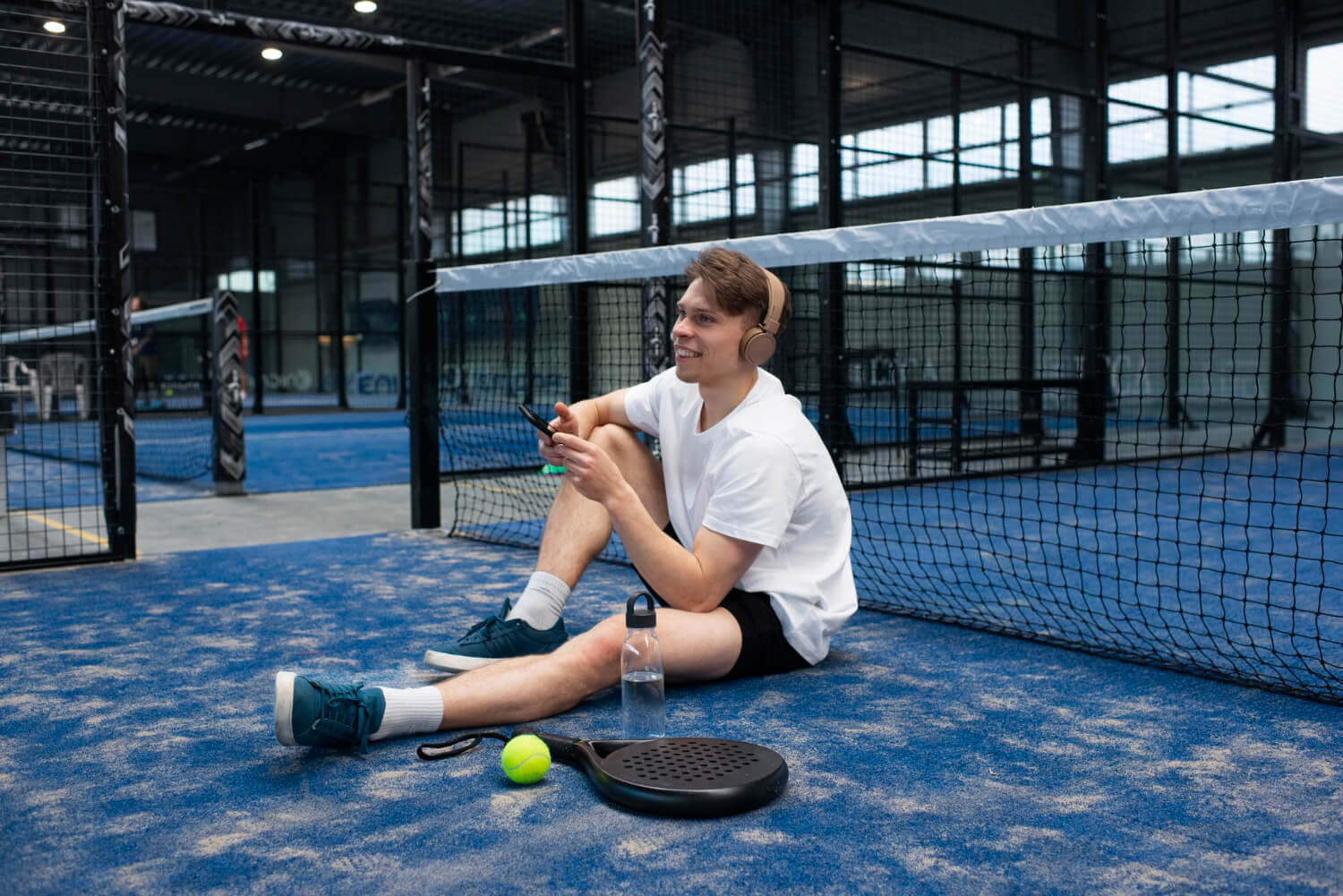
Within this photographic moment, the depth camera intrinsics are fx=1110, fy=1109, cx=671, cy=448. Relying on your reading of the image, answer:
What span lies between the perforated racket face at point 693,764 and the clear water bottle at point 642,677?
149 millimetres

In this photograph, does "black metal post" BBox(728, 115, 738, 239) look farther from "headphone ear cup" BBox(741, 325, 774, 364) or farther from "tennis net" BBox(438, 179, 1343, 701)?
"headphone ear cup" BBox(741, 325, 774, 364)

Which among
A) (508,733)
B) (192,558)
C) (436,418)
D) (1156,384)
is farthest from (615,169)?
(508,733)

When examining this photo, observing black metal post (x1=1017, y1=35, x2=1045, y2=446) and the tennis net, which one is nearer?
the tennis net

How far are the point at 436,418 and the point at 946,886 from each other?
13.8 feet

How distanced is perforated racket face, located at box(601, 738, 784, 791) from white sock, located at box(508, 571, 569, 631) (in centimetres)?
80

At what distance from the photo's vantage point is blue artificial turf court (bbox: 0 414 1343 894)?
5.82 feet

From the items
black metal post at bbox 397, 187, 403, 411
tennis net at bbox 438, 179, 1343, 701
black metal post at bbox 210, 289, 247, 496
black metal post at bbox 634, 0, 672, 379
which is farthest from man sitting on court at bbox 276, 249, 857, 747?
black metal post at bbox 397, 187, 403, 411

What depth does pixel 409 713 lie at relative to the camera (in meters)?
2.36

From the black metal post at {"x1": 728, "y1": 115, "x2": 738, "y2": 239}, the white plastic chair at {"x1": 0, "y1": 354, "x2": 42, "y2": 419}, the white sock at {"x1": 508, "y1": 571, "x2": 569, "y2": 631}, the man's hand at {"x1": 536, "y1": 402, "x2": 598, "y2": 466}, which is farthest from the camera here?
the black metal post at {"x1": 728, "y1": 115, "x2": 738, "y2": 239}

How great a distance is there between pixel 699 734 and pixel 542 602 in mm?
704

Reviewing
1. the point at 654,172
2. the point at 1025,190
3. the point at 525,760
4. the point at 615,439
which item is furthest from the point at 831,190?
the point at 525,760

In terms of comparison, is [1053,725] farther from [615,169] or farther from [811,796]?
[615,169]

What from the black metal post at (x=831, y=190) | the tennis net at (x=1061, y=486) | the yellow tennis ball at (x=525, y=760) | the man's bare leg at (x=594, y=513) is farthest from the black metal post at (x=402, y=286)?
the yellow tennis ball at (x=525, y=760)

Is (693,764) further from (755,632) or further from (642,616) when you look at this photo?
(755,632)
